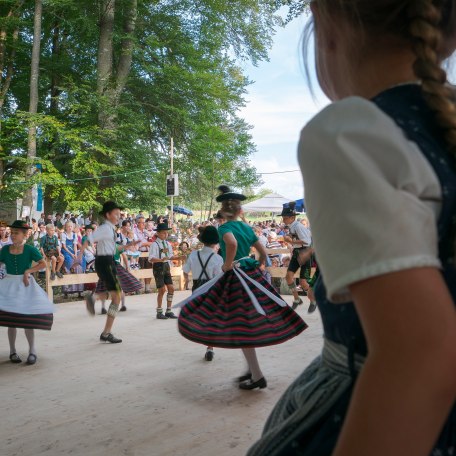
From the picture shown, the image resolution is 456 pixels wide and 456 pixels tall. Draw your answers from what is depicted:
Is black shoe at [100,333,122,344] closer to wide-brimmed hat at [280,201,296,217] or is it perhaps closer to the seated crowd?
the seated crowd

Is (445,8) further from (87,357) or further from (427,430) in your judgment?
(87,357)

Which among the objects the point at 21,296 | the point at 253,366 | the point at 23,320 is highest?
the point at 21,296

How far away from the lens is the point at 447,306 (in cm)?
55

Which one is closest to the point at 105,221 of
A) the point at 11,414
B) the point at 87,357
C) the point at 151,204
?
the point at 87,357

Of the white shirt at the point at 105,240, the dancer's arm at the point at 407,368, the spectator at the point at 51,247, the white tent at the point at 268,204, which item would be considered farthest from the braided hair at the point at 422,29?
the white tent at the point at 268,204

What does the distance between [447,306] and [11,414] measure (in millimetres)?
4342

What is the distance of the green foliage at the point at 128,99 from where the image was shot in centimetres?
1705

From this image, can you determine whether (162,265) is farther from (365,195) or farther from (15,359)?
(365,195)

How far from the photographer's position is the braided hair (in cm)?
66

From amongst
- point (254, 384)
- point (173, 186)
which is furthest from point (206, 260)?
point (173, 186)

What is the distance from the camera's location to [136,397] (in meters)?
4.46

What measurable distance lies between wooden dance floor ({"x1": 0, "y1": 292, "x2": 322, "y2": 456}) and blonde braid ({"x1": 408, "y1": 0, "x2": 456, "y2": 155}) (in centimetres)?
299

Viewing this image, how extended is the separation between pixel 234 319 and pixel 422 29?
13.4 feet

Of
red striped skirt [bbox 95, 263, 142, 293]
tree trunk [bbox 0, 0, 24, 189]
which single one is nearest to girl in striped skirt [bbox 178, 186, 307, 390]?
red striped skirt [bbox 95, 263, 142, 293]
